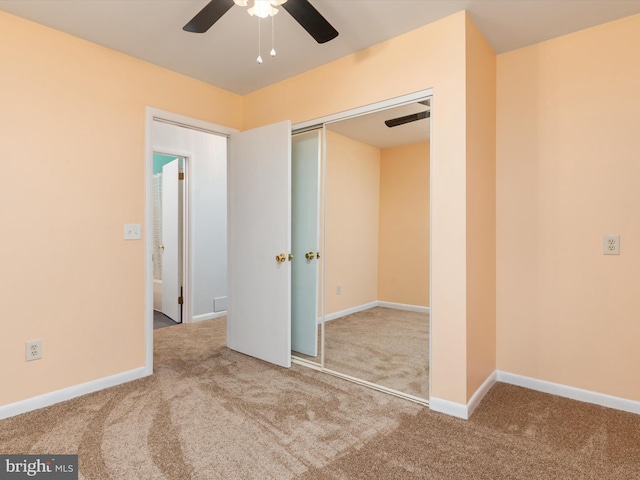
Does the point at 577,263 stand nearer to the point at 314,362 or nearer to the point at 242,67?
the point at 314,362

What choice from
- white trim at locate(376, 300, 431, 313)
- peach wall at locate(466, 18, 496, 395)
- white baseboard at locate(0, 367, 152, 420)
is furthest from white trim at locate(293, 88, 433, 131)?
white baseboard at locate(0, 367, 152, 420)

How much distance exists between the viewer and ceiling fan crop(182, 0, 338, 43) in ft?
5.19

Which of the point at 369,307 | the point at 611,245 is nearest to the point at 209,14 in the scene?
the point at 611,245

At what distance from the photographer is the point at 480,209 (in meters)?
2.37

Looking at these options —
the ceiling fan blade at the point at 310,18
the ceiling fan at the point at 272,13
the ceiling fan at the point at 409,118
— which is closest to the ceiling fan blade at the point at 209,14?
the ceiling fan at the point at 272,13

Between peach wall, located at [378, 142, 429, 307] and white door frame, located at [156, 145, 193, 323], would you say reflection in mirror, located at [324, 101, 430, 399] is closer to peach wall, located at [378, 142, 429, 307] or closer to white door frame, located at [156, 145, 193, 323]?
peach wall, located at [378, 142, 429, 307]

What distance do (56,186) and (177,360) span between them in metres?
1.70

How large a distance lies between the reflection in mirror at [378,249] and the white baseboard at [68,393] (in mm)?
1561

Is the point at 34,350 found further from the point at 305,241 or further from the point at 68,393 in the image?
the point at 305,241

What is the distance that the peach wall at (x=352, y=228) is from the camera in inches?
132

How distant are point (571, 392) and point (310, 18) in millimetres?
2851

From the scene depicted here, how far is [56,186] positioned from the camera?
2.33m

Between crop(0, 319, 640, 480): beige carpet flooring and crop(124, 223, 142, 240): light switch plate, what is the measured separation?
1.11m

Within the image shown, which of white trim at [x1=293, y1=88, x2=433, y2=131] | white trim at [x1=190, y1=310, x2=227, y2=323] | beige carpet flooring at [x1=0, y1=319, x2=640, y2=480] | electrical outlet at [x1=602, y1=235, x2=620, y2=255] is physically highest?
white trim at [x1=293, y1=88, x2=433, y2=131]
